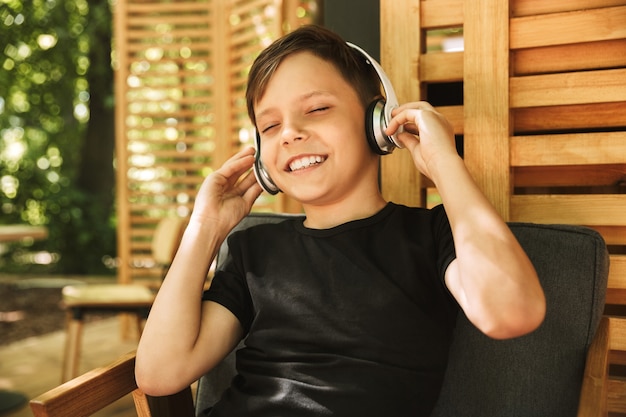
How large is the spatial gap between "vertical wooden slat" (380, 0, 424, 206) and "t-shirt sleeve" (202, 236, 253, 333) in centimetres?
49

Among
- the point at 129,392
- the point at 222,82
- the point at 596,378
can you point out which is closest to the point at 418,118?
A: the point at 596,378

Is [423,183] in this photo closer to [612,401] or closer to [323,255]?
[323,255]

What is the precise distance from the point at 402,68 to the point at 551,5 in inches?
15.3

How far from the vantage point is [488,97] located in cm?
157

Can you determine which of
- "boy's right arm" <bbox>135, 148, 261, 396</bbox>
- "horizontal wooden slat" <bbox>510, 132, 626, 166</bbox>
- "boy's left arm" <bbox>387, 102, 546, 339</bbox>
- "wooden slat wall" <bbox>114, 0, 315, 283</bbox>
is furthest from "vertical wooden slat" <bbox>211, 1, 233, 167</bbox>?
"boy's left arm" <bbox>387, 102, 546, 339</bbox>

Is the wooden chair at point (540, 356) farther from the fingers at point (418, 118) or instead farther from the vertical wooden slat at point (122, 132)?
the vertical wooden slat at point (122, 132)

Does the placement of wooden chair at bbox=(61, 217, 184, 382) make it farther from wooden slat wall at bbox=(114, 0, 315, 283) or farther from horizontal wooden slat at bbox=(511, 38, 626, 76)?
horizontal wooden slat at bbox=(511, 38, 626, 76)

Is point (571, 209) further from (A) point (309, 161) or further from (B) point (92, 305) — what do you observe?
(B) point (92, 305)

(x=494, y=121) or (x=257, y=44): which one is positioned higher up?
(x=257, y=44)

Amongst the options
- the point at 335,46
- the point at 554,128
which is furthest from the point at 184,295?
the point at 554,128

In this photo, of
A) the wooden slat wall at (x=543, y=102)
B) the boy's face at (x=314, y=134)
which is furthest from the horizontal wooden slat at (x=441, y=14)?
the boy's face at (x=314, y=134)

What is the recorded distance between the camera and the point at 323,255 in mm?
1348

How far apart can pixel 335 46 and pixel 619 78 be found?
66cm

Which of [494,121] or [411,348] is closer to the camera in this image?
[411,348]
